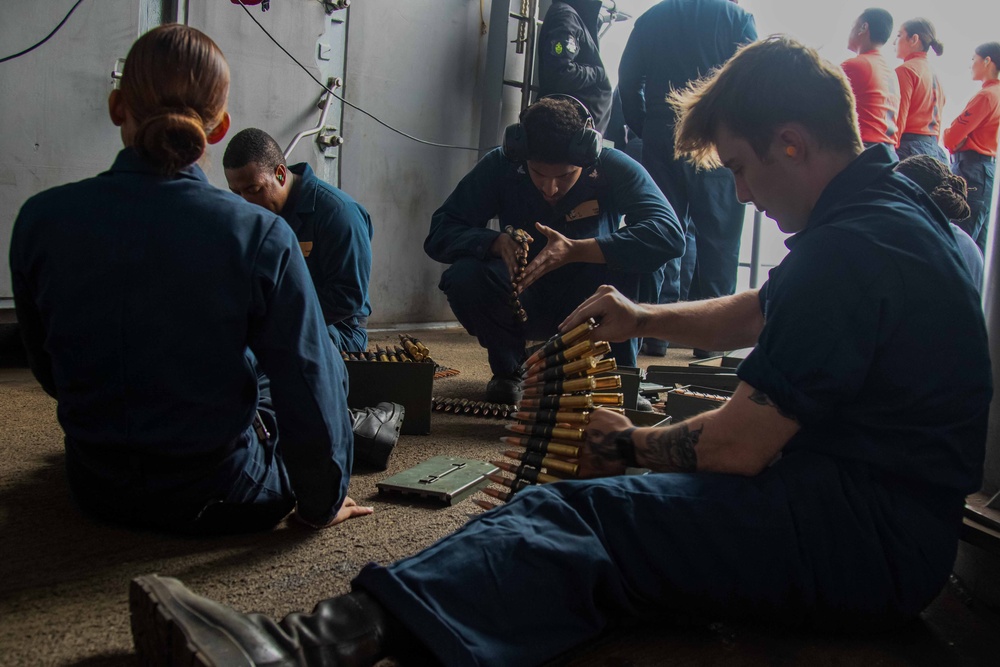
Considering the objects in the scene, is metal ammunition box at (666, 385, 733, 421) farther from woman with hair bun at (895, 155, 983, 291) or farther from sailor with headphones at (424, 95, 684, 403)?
woman with hair bun at (895, 155, 983, 291)

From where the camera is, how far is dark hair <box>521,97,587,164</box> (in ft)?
13.0

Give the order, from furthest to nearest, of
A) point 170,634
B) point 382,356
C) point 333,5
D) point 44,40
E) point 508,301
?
point 333,5, point 44,40, point 508,301, point 382,356, point 170,634

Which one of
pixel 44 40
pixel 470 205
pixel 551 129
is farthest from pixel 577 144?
pixel 44 40

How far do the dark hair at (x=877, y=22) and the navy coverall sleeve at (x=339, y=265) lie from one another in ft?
14.6

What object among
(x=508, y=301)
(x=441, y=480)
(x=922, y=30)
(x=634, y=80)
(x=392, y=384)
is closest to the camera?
(x=441, y=480)

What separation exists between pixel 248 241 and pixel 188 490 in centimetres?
71

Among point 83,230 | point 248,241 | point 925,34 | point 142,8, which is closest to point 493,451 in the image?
point 248,241

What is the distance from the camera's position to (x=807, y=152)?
6.32 ft

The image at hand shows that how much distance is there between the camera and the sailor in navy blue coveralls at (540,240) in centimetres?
413

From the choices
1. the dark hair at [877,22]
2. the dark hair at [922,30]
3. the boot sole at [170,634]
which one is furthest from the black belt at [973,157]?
the boot sole at [170,634]

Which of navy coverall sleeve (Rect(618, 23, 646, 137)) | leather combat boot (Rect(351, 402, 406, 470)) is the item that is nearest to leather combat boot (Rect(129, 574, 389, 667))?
leather combat boot (Rect(351, 402, 406, 470))

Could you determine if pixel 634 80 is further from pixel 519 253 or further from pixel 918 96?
pixel 519 253

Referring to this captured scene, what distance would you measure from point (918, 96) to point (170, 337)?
687cm

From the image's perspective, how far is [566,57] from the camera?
6.73 m
